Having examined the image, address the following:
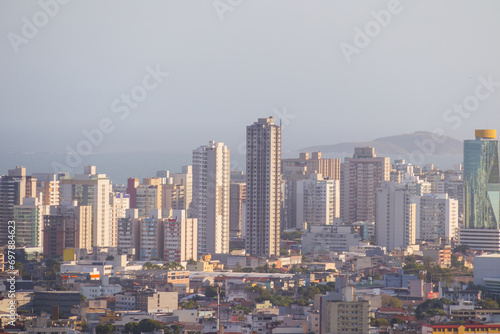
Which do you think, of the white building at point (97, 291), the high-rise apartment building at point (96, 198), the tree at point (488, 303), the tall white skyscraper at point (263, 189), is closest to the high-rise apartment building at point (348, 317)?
the tree at point (488, 303)

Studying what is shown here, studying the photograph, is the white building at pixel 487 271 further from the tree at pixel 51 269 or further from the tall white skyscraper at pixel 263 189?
the tree at pixel 51 269

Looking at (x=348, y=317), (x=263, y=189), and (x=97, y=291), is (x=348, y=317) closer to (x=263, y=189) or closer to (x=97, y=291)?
(x=97, y=291)

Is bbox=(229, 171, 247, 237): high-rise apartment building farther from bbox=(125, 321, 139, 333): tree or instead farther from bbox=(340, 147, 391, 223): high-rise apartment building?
bbox=(125, 321, 139, 333): tree

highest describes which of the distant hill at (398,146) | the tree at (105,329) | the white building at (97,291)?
the distant hill at (398,146)

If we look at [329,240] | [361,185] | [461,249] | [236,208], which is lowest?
[461,249]

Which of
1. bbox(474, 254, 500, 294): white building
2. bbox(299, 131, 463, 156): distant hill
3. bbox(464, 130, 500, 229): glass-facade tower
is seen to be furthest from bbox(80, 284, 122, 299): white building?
bbox(299, 131, 463, 156): distant hill

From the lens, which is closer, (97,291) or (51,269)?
(97,291)

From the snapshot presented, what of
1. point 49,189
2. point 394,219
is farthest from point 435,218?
point 49,189
